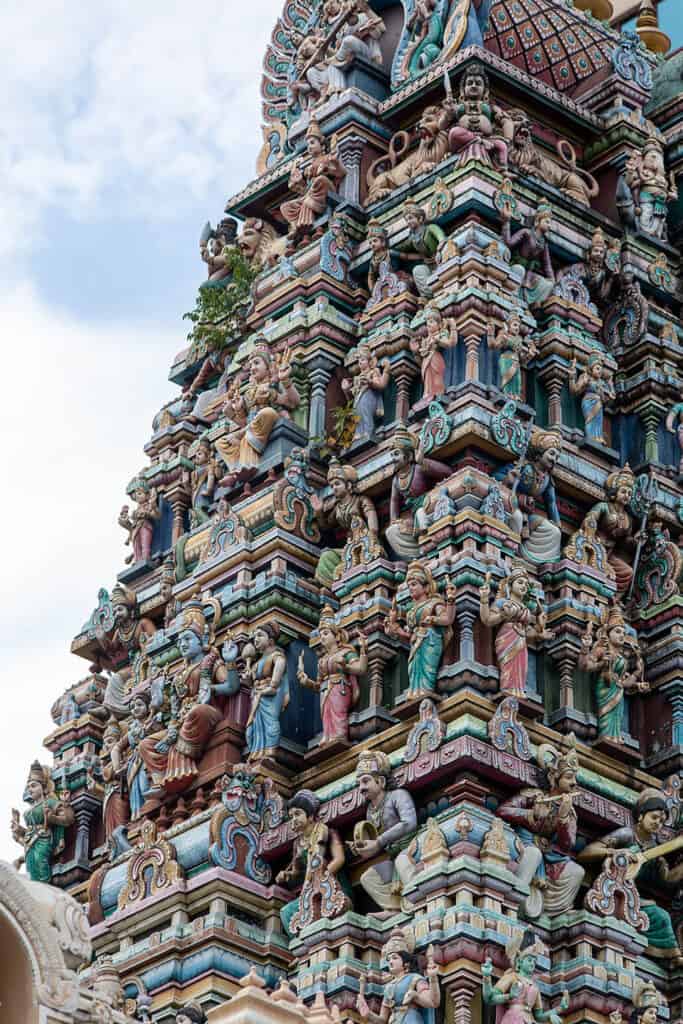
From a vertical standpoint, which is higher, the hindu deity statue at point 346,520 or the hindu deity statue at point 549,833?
the hindu deity statue at point 346,520

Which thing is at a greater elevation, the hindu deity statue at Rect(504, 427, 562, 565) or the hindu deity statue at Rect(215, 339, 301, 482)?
the hindu deity statue at Rect(215, 339, 301, 482)

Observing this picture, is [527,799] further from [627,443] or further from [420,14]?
[420,14]

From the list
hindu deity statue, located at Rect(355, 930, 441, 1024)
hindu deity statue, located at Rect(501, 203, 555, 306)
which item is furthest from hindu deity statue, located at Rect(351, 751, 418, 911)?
hindu deity statue, located at Rect(501, 203, 555, 306)

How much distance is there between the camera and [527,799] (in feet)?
107

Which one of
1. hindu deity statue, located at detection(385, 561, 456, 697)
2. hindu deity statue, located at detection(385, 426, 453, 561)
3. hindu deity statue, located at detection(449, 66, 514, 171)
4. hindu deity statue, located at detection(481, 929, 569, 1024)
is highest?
hindu deity statue, located at detection(449, 66, 514, 171)

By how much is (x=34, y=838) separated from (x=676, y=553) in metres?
9.17

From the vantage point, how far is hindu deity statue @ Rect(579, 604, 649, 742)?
34812 mm

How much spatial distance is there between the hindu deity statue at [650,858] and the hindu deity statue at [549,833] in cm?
61

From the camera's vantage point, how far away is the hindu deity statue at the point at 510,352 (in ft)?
120

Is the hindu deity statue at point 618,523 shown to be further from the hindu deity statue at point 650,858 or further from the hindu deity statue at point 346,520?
the hindu deity statue at point 650,858

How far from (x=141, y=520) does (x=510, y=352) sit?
6.53 metres

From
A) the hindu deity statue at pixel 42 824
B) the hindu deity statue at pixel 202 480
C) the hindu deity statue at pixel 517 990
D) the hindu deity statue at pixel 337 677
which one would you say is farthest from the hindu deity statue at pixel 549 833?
the hindu deity statue at pixel 42 824

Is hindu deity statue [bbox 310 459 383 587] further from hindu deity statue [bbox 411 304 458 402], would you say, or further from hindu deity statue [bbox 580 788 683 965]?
hindu deity statue [bbox 580 788 683 965]

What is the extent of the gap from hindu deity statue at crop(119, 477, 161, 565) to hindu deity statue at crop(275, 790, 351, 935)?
7.22 m
